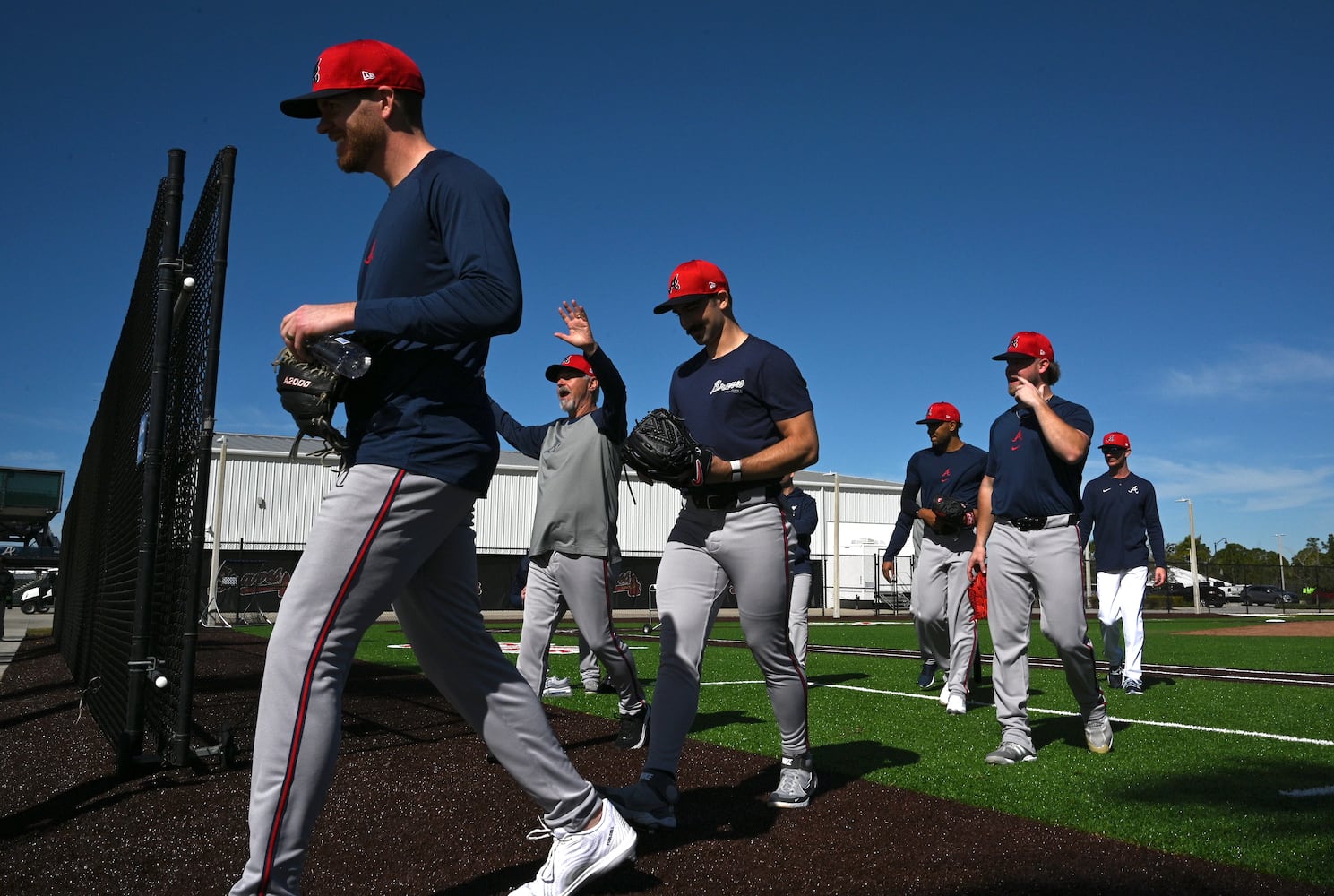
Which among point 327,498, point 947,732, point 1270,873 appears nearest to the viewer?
point 327,498

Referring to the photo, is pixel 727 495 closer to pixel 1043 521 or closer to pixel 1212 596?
pixel 1043 521

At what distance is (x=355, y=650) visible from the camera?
2787 mm

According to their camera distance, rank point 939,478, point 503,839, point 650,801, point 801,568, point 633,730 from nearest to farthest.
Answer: point 503,839 → point 650,801 → point 633,730 → point 939,478 → point 801,568

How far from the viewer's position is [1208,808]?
4.30 meters

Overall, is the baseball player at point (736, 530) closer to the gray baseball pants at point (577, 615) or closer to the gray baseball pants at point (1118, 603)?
the gray baseball pants at point (577, 615)

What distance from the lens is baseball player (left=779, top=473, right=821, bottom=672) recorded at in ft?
30.2

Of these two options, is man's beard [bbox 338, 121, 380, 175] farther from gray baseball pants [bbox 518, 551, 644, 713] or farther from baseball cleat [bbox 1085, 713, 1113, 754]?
baseball cleat [bbox 1085, 713, 1113, 754]

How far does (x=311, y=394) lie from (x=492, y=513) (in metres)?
43.4

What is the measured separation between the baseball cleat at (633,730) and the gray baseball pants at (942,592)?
3281mm

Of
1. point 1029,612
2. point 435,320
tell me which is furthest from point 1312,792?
point 435,320

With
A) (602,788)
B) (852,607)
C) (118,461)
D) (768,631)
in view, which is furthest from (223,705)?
(852,607)

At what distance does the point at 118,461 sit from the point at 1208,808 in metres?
7.13

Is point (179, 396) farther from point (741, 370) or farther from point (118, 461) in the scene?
point (741, 370)

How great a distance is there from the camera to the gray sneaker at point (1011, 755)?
5.43 meters
